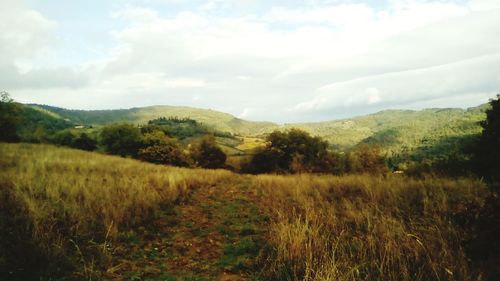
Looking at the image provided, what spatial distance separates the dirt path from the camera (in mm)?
4598

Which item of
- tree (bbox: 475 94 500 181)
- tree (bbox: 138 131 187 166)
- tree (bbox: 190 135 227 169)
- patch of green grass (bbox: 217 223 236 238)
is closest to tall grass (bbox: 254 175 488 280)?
patch of green grass (bbox: 217 223 236 238)

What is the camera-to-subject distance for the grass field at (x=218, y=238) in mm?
3816

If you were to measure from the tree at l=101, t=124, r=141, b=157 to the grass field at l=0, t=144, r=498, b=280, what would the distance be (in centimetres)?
5985

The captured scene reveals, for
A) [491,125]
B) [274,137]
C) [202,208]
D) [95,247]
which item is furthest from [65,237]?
[274,137]

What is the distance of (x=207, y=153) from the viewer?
68.7 m

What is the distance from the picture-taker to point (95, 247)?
15.8ft

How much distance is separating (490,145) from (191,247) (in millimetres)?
33179

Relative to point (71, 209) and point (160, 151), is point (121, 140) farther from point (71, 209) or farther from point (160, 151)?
point (71, 209)

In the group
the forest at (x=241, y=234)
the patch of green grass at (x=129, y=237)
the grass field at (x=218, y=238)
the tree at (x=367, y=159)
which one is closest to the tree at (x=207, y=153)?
the tree at (x=367, y=159)

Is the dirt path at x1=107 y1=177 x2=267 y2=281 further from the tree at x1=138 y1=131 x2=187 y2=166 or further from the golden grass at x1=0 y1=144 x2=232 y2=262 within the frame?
the tree at x1=138 y1=131 x2=187 y2=166

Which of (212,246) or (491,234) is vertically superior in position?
(491,234)

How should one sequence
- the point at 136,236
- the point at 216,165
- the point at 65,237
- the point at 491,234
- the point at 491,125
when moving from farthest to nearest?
the point at 216,165, the point at 491,125, the point at 136,236, the point at 65,237, the point at 491,234

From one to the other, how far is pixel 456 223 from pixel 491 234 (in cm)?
114

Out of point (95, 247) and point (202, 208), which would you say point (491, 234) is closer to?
point (95, 247)
